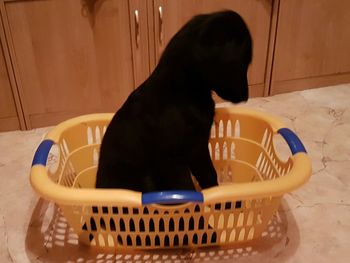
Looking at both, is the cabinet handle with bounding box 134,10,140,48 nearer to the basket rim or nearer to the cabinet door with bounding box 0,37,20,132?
the cabinet door with bounding box 0,37,20,132

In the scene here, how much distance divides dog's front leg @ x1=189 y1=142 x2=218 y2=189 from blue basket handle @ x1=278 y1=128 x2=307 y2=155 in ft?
0.70

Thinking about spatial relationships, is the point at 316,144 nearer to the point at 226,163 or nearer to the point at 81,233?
the point at 226,163

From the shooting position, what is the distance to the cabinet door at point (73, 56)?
140cm

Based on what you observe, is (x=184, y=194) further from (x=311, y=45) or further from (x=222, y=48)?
(x=311, y=45)

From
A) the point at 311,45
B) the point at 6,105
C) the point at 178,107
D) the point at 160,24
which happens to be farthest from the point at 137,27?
the point at 311,45

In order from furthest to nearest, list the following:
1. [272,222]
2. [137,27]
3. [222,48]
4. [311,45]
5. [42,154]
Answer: [311,45] → [137,27] → [272,222] → [42,154] → [222,48]

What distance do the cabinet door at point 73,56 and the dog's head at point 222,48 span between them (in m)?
0.69

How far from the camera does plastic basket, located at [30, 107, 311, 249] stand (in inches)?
33.9

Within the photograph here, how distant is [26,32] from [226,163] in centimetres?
83

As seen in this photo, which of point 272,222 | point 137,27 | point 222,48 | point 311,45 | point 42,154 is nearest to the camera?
point 222,48

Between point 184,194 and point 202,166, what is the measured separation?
0.23 meters

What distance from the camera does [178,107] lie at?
35.5 inches

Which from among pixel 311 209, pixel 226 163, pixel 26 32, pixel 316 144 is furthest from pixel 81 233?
pixel 316 144

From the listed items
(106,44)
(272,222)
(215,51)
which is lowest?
(272,222)
